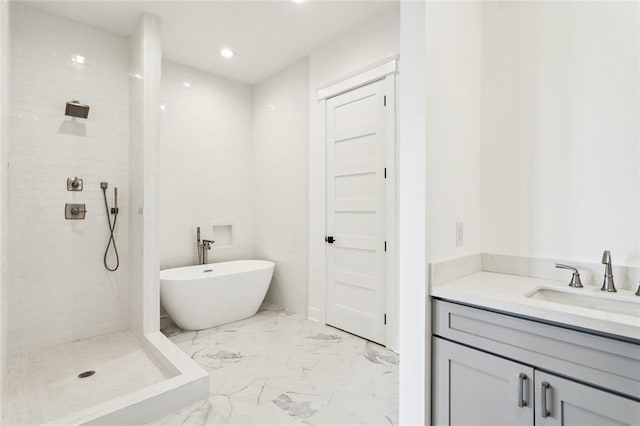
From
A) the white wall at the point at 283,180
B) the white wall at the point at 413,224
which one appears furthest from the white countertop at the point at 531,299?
the white wall at the point at 283,180

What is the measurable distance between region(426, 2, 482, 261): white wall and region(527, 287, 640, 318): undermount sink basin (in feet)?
1.26

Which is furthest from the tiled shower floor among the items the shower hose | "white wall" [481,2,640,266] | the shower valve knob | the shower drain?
"white wall" [481,2,640,266]

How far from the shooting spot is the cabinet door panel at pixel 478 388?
45.9 inches

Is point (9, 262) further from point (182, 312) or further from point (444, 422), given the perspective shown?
point (444, 422)

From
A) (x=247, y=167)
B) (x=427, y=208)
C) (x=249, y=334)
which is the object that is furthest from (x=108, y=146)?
(x=427, y=208)

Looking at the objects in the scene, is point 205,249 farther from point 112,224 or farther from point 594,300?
point 594,300

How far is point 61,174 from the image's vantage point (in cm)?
276

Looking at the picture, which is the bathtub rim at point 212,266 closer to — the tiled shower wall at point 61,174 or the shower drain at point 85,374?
the tiled shower wall at point 61,174

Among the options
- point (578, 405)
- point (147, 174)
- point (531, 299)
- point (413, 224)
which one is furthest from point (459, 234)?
point (147, 174)

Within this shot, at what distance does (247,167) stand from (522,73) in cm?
320

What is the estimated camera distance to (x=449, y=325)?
136 centimetres

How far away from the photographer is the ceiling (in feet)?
8.58

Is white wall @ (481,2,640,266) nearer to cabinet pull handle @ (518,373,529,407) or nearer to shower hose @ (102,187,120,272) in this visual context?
cabinet pull handle @ (518,373,529,407)

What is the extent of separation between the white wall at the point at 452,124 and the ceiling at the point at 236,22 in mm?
1192
